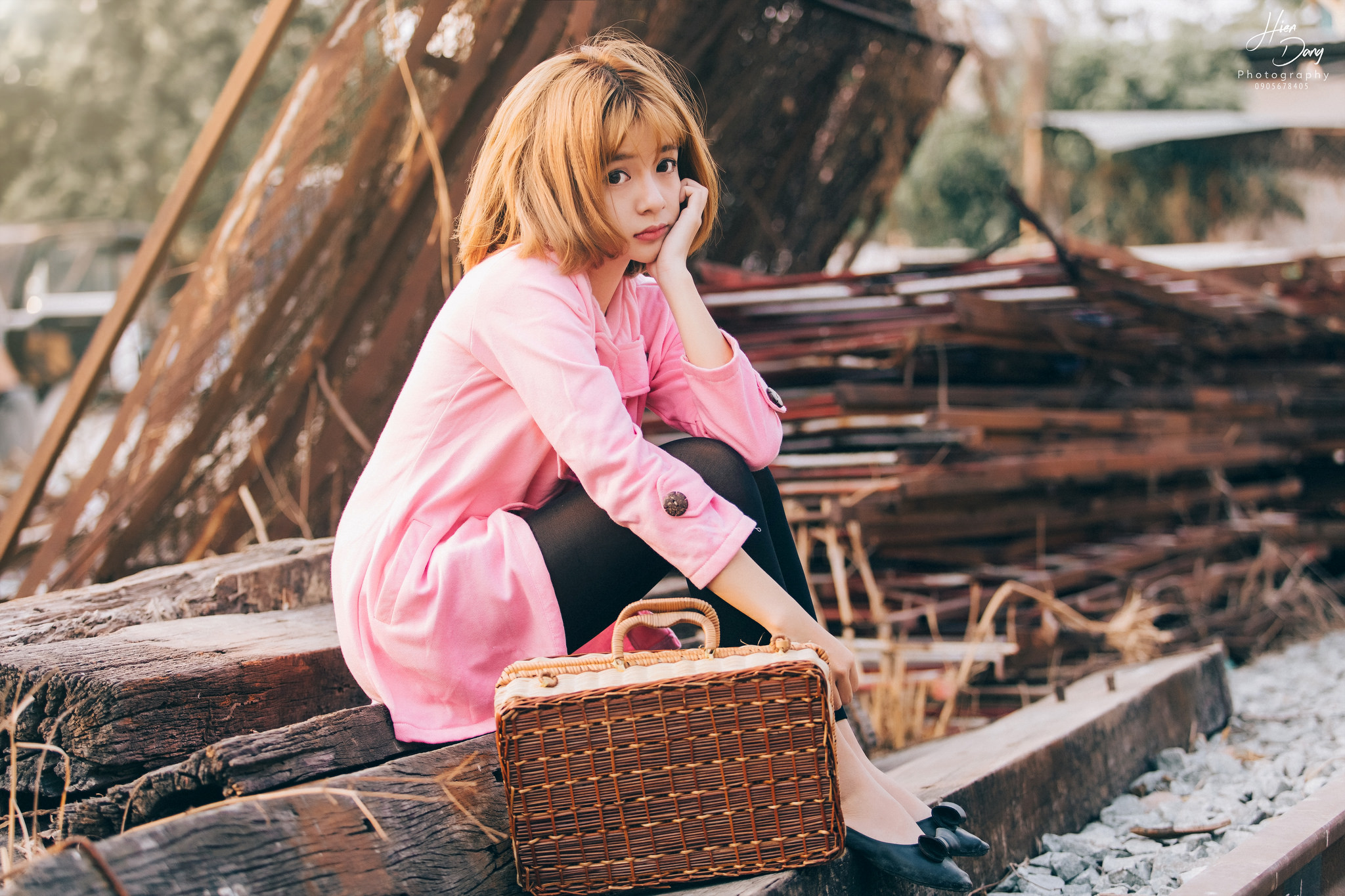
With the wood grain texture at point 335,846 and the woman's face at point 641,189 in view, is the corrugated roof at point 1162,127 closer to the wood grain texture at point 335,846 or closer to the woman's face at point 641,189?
the woman's face at point 641,189

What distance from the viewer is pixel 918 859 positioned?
181 cm

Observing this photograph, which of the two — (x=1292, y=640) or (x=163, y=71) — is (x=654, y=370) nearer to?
(x=1292, y=640)

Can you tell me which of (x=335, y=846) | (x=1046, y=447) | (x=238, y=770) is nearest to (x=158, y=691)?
(x=238, y=770)

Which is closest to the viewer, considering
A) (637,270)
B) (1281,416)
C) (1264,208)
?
(637,270)

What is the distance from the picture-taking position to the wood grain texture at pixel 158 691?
1.87m

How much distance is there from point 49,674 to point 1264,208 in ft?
58.3

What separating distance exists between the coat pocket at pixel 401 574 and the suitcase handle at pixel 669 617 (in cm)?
38

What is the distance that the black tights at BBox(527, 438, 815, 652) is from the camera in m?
1.89

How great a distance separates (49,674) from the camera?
1.88 meters

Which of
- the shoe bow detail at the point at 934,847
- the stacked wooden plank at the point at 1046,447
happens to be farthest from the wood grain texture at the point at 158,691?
the stacked wooden plank at the point at 1046,447

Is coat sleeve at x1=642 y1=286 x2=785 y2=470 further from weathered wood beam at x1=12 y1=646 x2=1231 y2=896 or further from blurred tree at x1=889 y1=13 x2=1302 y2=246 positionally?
blurred tree at x1=889 y1=13 x2=1302 y2=246

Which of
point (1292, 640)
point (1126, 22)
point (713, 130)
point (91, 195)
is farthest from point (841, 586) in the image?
point (1126, 22)

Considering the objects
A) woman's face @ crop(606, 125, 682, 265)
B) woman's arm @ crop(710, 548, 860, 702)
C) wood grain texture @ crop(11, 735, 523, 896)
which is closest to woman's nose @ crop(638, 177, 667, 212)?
woman's face @ crop(606, 125, 682, 265)

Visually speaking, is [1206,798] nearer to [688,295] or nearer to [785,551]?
[785,551]
